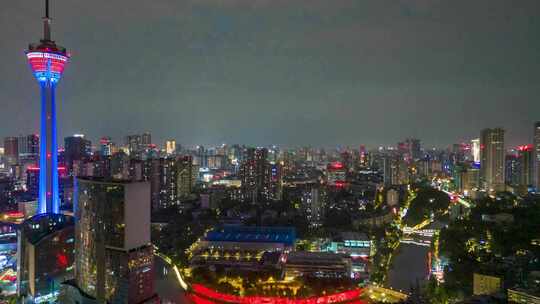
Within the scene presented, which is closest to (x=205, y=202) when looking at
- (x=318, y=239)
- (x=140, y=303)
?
(x=318, y=239)

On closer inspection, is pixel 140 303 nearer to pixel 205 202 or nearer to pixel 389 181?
pixel 205 202

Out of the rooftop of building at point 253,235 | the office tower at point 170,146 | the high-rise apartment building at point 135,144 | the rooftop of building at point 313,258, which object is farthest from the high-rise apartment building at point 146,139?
the rooftop of building at point 313,258

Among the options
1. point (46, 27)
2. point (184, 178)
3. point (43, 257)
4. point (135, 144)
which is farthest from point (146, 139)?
point (43, 257)

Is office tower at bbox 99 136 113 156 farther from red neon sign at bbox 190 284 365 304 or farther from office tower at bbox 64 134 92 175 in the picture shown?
red neon sign at bbox 190 284 365 304

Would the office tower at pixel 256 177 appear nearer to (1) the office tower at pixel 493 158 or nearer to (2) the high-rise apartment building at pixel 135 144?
(1) the office tower at pixel 493 158

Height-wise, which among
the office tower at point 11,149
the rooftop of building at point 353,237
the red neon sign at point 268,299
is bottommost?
the red neon sign at point 268,299

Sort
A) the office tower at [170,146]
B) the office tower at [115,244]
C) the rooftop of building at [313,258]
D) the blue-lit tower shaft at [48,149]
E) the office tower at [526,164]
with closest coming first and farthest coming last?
1. the office tower at [115,244]
2. the rooftop of building at [313,258]
3. the blue-lit tower shaft at [48,149]
4. the office tower at [526,164]
5. the office tower at [170,146]
